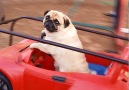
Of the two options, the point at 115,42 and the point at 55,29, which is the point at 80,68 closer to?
the point at 55,29

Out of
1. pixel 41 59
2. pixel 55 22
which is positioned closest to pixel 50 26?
pixel 55 22

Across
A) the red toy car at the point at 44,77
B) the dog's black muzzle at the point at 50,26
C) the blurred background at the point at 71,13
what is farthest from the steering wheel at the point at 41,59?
the blurred background at the point at 71,13

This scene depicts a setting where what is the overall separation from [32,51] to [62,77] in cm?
35

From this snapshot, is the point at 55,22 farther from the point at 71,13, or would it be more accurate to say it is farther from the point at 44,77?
the point at 71,13

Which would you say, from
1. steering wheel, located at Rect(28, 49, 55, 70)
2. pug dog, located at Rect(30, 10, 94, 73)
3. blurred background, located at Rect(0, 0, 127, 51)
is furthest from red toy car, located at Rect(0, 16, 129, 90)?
blurred background, located at Rect(0, 0, 127, 51)

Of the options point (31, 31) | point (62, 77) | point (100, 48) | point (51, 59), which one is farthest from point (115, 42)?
point (62, 77)

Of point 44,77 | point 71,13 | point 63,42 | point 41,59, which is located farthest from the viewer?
point 71,13

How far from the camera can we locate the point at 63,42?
2.16 meters

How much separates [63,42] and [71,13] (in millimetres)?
2572

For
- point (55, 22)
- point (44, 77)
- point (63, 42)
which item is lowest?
point (44, 77)

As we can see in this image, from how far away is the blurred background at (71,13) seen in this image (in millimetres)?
3676

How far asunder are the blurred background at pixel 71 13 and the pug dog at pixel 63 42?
4.29 feet

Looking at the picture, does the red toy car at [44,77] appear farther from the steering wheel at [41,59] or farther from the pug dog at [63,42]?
the pug dog at [63,42]

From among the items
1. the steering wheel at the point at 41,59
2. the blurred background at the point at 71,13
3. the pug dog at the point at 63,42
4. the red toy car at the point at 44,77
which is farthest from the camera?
the blurred background at the point at 71,13
